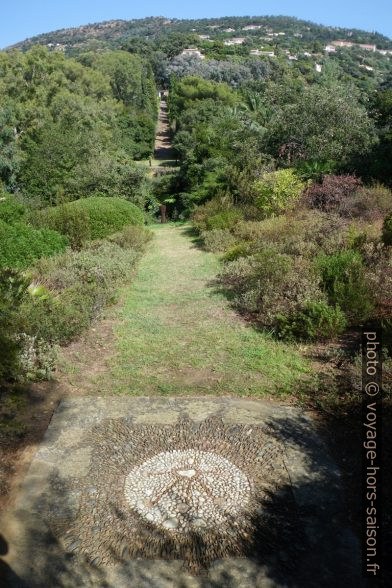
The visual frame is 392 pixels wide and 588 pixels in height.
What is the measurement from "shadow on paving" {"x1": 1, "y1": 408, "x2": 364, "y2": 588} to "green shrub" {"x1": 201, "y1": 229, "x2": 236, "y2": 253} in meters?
8.90

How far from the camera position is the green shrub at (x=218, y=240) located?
12266 mm

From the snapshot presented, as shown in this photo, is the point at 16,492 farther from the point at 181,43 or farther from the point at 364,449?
the point at 181,43

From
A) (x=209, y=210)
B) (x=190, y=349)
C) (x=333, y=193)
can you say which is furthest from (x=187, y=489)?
(x=209, y=210)

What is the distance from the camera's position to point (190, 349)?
6574 millimetres

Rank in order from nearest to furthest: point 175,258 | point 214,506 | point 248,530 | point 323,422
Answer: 1. point 248,530
2. point 214,506
3. point 323,422
4. point 175,258

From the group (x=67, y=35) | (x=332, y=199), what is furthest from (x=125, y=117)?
(x=67, y=35)

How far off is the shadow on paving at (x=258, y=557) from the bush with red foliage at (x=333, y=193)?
386 inches

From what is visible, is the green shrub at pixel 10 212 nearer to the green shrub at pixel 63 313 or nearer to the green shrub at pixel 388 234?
the green shrub at pixel 63 313

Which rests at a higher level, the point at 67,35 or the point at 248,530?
the point at 67,35

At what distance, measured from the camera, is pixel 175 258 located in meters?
11.8

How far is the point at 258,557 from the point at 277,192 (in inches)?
470

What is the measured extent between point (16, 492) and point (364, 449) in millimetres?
3222

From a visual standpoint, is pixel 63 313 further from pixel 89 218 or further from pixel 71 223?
pixel 89 218

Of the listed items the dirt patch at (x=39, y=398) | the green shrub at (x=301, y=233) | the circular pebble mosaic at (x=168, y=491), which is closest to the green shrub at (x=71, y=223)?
the green shrub at (x=301, y=233)
